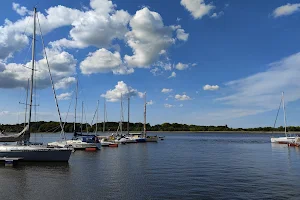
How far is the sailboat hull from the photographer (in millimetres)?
40750

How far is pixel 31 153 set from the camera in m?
40.7

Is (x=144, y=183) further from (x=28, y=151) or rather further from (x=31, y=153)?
(x=28, y=151)

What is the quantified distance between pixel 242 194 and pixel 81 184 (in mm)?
14519

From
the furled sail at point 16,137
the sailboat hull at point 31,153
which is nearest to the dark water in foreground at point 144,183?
the sailboat hull at point 31,153

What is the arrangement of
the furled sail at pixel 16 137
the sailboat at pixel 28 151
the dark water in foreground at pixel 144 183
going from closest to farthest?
the dark water in foreground at pixel 144 183
the sailboat at pixel 28 151
the furled sail at pixel 16 137

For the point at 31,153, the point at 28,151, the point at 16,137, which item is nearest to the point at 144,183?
the point at 31,153

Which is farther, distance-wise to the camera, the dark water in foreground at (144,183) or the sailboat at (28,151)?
the sailboat at (28,151)

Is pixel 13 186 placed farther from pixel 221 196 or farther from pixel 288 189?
pixel 288 189

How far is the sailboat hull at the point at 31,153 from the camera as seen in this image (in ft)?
134

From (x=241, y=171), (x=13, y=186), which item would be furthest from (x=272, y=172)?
(x=13, y=186)

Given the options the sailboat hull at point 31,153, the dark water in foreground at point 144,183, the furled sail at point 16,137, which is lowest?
the dark water in foreground at point 144,183

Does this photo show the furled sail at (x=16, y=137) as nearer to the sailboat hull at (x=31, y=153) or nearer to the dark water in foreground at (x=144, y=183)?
the sailboat hull at (x=31, y=153)

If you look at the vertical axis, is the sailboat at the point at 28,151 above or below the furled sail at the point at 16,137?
below

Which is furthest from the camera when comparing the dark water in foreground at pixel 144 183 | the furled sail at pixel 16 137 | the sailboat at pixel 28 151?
the furled sail at pixel 16 137
